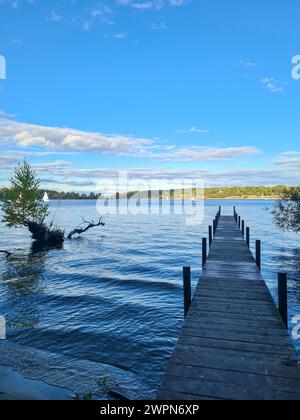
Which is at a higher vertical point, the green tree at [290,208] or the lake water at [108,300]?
the green tree at [290,208]

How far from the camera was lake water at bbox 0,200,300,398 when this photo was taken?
34.7 ft

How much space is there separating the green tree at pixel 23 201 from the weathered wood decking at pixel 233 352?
30.5 m

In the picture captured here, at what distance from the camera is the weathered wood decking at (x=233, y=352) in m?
5.21

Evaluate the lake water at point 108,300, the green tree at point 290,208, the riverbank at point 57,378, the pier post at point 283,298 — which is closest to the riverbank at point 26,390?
the riverbank at point 57,378

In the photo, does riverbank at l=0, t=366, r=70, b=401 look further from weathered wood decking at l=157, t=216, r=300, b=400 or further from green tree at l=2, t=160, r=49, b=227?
green tree at l=2, t=160, r=49, b=227

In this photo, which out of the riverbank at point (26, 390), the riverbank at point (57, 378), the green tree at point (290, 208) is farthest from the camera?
the green tree at point (290, 208)

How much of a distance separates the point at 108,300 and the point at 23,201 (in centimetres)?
2490

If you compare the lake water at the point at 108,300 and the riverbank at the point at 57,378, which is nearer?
the riverbank at the point at 57,378

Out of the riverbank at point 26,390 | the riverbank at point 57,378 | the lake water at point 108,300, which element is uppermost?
the riverbank at point 26,390

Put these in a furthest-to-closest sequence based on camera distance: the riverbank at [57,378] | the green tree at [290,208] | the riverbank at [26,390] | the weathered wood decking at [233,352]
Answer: the green tree at [290,208]
the riverbank at [57,378]
the riverbank at [26,390]
the weathered wood decking at [233,352]

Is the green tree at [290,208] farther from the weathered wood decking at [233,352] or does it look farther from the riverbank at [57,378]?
the riverbank at [57,378]

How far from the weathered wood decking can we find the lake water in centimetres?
245

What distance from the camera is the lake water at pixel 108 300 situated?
10.6 m

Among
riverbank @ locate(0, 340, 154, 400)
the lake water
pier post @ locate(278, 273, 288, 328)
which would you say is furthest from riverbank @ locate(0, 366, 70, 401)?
pier post @ locate(278, 273, 288, 328)
